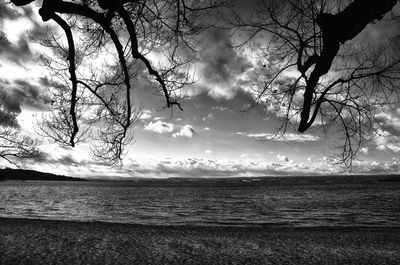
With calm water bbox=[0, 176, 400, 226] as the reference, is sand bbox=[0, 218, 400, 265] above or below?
above

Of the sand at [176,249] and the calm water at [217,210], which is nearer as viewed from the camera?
the sand at [176,249]

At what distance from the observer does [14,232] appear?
831 centimetres

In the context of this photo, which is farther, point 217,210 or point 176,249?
point 217,210

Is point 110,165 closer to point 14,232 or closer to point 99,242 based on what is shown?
point 99,242

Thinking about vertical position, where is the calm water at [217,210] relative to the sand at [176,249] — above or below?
below

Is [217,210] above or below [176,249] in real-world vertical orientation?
below

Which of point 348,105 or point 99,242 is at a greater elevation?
point 348,105

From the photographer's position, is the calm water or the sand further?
the calm water

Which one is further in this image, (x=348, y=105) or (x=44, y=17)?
(x=44, y=17)

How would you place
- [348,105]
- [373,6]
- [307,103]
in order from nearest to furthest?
[373,6]
[307,103]
[348,105]

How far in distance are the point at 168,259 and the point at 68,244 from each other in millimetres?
2391

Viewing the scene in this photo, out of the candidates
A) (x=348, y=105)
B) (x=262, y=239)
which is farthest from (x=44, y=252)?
(x=348, y=105)

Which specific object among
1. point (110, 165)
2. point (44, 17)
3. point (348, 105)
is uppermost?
point (44, 17)

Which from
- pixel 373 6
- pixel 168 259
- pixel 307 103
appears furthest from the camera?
pixel 168 259
